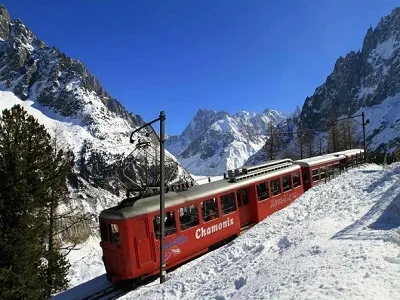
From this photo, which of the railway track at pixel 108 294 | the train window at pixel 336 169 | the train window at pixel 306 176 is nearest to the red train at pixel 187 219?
the railway track at pixel 108 294

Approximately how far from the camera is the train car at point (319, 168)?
2653cm

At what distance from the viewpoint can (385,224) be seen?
10688 millimetres

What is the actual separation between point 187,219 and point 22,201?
718 cm

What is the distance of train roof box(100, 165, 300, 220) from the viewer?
14.5 metres

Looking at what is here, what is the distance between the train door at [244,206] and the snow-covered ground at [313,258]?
228cm

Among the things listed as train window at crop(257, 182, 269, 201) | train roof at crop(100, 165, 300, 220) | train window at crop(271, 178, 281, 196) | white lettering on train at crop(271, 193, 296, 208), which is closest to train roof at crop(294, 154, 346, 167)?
white lettering on train at crop(271, 193, 296, 208)

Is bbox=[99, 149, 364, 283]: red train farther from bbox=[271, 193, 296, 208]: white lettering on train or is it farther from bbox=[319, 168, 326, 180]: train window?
bbox=[319, 168, 326, 180]: train window

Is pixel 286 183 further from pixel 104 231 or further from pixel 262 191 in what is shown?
pixel 104 231

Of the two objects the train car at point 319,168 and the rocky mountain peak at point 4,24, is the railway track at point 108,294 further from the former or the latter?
the rocky mountain peak at point 4,24

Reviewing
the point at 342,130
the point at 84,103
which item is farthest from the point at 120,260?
the point at 84,103

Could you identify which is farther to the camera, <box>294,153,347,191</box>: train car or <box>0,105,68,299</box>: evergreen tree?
<box>294,153,347,191</box>: train car

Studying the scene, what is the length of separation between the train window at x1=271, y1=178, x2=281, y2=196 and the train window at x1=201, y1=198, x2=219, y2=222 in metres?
5.50

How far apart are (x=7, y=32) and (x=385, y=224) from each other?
223 meters

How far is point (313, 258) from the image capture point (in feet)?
31.4
